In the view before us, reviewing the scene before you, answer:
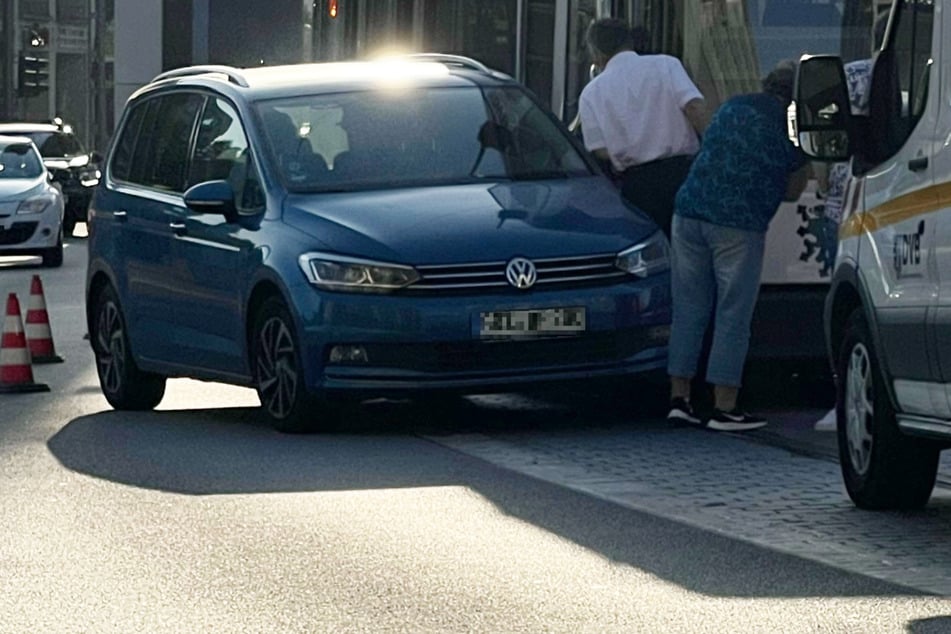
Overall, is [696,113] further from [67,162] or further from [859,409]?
[67,162]

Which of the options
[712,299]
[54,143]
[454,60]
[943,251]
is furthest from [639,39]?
[54,143]

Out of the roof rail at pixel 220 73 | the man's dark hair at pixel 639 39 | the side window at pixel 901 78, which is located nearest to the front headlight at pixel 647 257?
the man's dark hair at pixel 639 39

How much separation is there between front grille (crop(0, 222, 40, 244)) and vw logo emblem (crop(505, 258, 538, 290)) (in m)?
21.2

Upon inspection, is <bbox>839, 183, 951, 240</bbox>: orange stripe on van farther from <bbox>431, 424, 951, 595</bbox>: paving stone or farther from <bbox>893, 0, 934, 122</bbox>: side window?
<bbox>431, 424, 951, 595</bbox>: paving stone

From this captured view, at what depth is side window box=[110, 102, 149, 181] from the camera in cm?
1507

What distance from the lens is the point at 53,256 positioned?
1330 inches

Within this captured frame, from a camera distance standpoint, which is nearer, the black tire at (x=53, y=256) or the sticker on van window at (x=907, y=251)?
the sticker on van window at (x=907, y=251)

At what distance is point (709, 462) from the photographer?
11.5 m

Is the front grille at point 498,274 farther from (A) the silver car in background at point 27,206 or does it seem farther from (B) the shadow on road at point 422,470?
(A) the silver car in background at point 27,206

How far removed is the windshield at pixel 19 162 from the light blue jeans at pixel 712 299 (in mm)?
21870

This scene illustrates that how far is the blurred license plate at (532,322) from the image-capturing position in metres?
12.3

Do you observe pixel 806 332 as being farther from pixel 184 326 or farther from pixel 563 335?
pixel 184 326

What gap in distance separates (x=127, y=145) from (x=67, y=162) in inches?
1116

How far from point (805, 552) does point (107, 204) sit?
6.98 m
